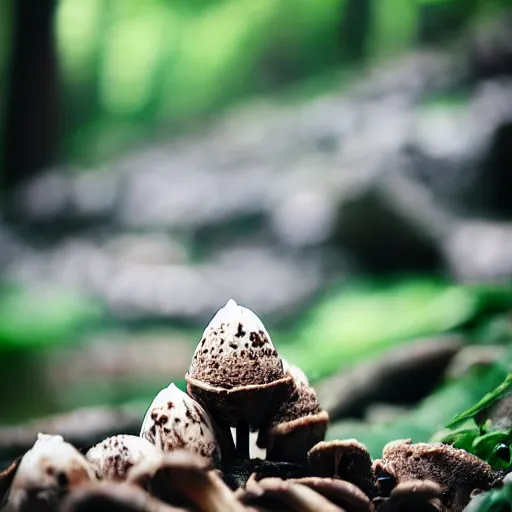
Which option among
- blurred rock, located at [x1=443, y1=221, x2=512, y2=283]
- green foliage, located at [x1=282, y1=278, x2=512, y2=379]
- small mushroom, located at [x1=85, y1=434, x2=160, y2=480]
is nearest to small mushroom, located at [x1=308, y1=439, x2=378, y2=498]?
small mushroom, located at [x1=85, y1=434, x2=160, y2=480]

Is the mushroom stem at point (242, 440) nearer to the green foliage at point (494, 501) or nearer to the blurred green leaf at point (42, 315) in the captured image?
the green foliage at point (494, 501)

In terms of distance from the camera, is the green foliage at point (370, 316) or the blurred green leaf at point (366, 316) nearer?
the green foliage at point (370, 316)

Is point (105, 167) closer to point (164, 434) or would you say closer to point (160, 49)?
point (160, 49)

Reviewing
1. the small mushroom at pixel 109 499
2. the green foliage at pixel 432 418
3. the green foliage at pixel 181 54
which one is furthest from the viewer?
the green foliage at pixel 181 54

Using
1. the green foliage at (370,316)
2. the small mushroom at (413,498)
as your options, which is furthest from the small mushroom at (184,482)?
the green foliage at (370,316)

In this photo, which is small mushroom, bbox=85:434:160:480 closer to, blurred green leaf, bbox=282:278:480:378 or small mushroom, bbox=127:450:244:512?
small mushroom, bbox=127:450:244:512

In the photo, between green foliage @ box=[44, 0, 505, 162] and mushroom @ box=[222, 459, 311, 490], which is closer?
mushroom @ box=[222, 459, 311, 490]

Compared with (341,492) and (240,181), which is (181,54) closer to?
(240,181)
